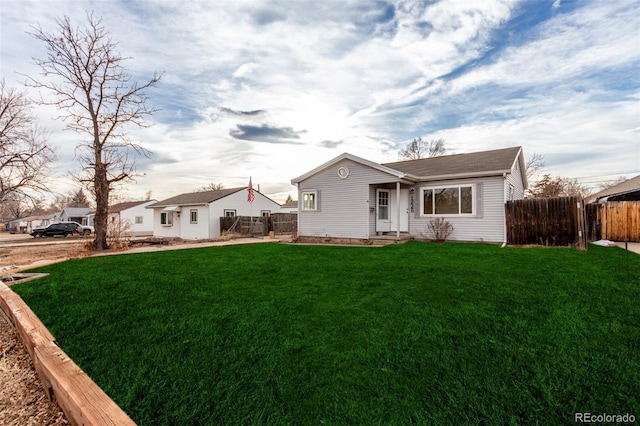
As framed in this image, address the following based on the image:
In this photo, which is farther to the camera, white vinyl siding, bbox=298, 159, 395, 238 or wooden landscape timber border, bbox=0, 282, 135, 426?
white vinyl siding, bbox=298, 159, 395, 238

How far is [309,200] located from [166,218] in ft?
57.0

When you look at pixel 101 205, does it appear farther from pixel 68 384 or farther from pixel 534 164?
pixel 534 164

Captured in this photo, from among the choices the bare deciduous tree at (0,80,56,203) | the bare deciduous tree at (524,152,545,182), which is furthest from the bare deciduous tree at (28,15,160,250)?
the bare deciduous tree at (524,152,545,182)

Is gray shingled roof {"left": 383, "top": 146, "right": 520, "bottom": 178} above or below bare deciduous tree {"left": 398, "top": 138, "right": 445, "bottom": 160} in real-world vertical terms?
below

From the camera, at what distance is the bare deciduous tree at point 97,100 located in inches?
545

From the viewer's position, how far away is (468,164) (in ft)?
41.2

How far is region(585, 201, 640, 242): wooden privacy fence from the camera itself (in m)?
13.0

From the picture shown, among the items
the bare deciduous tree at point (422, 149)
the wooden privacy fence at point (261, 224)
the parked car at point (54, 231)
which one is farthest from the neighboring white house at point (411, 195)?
the parked car at point (54, 231)

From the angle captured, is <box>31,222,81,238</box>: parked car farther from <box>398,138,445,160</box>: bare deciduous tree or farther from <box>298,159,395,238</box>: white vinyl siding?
<box>398,138,445,160</box>: bare deciduous tree

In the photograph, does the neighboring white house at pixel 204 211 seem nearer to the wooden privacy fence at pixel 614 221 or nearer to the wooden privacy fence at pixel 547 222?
the wooden privacy fence at pixel 547 222

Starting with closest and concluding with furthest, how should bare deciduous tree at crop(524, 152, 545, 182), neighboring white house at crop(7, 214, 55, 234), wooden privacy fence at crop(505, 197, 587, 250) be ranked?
1. wooden privacy fence at crop(505, 197, 587, 250)
2. bare deciduous tree at crop(524, 152, 545, 182)
3. neighboring white house at crop(7, 214, 55, 234)

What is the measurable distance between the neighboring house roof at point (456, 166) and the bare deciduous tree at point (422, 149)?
A: 15.7 m

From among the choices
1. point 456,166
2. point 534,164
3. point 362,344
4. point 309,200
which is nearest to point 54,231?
point 309,200
